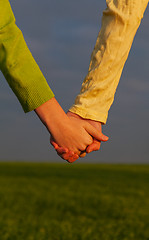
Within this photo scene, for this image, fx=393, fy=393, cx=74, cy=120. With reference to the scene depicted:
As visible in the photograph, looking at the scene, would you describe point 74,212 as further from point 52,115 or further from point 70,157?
point 52,115

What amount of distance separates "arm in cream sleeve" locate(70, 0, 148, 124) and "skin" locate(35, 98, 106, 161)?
75 mm

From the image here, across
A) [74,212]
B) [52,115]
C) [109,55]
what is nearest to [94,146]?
[52,115]

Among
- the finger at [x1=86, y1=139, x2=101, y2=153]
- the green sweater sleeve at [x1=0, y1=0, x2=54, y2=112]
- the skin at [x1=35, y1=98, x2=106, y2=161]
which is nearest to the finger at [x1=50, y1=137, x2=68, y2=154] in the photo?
the skin at [x1=35, y1=98, x2=106, y2=161]

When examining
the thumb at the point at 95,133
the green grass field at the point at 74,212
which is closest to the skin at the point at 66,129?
the thumb at the point at 95,133

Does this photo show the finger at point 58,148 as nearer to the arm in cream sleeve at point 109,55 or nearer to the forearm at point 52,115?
the forearm at point 52,115

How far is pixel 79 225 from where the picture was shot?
32.9 ft

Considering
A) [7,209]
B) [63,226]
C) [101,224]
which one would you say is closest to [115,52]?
[63,226]

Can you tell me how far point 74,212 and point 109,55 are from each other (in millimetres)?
10352

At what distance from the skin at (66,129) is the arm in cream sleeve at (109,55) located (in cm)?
8

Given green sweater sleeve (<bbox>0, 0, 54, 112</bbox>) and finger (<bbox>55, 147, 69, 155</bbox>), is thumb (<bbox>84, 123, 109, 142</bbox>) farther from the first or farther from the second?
green sweater sleeve (<bbox>0, 0, 54, 112</bbox>)

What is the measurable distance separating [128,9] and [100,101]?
0.57 m

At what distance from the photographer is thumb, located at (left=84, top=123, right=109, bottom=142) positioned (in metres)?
2.36

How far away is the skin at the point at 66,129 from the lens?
2.25 m

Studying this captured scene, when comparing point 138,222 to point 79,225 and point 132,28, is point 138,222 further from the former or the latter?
point 132,28
